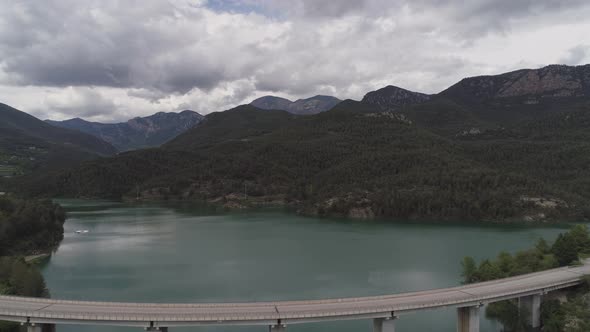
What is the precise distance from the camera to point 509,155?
134 m

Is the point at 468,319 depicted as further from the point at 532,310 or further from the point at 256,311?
the point at 256,311

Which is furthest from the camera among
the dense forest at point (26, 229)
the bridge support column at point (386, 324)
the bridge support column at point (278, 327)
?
the dense forest at point (26, 229)

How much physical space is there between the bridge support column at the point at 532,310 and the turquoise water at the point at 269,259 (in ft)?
8.98

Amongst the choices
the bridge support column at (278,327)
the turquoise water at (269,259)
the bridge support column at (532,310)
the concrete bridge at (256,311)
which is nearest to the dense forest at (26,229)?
the turquoise water at (269,259)

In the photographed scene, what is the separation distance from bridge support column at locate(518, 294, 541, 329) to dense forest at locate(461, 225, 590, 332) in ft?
1.07

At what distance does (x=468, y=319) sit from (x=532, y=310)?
6.66 meters

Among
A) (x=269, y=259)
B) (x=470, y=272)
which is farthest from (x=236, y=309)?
(x=269, y=259)

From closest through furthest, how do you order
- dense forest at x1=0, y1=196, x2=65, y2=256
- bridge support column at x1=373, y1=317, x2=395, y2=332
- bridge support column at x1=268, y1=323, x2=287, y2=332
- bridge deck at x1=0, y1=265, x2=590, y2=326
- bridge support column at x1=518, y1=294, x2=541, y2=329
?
1. bridge deck at x1=0, y1=265, x2=590, y2=326
2. bridge support column at x1=268, y1=323, x2=287, y2=332
3. bridge support column at x1=373, y1=317, x2=395, y2=332
4. bridge support column at x1=518, y1=294, x2=541, y2=329
5. dense forest at x1=0, y1=196, x2=65, y2=256

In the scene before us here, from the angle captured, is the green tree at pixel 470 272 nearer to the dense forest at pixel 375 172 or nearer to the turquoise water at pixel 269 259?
the turquoise water at pixel 269 259

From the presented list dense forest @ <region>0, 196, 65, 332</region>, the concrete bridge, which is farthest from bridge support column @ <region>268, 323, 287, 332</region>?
dense forest @ <region>0, 196, 65, 332</region>

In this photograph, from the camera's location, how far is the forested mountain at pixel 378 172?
332 feet

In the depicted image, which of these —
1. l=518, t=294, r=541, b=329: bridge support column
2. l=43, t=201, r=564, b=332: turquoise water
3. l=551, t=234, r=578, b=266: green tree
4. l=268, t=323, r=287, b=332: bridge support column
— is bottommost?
l=43, t=201, r=564, b=332: turquoise water

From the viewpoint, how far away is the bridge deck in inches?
1005

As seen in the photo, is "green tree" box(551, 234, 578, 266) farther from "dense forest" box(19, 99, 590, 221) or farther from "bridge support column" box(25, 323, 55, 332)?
"dense forest" box(19, 99, 590, 221)
